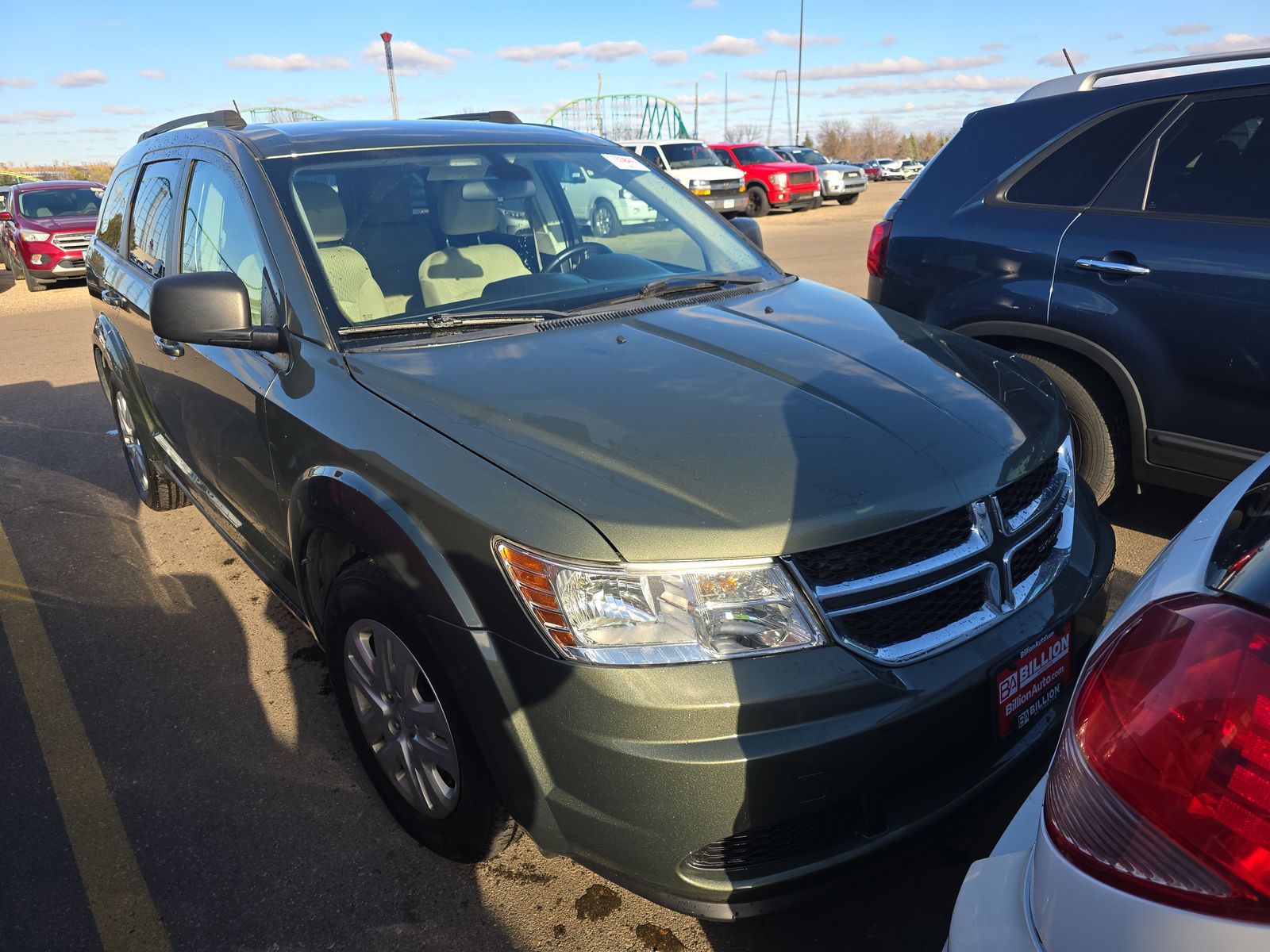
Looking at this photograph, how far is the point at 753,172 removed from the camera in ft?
85.3

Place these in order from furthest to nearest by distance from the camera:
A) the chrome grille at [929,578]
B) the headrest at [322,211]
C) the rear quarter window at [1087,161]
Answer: the rear quarter window at [1087,161], the headrest at [322,211], the chrome grille at [929,578]

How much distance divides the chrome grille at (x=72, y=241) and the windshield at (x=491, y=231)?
14.5 meters

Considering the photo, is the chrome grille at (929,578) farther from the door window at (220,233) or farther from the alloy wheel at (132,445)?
the alloy wheel at (132,445)

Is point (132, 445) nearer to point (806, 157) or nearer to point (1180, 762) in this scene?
point (1180, 762)

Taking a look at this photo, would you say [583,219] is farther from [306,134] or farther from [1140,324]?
[1140,324]

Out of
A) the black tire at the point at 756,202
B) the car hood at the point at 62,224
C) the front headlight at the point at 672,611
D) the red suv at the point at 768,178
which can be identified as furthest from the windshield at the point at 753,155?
the front headlight at the point at 672,611

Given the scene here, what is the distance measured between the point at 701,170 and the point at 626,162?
2067 centimetres

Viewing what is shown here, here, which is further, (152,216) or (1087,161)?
(152,216)

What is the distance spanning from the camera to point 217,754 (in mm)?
3014

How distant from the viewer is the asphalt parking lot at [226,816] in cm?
229

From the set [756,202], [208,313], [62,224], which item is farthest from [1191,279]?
[756,202]

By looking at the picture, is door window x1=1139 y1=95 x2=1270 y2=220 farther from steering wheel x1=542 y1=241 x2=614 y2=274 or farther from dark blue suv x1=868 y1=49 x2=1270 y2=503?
steering wheel x1=542 y1=241 x2=614 y2=274

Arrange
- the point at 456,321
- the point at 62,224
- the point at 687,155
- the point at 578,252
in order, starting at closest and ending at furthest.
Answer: the point at 456,321 < the point at 578,252 < the point at 62,224 < the point at 687,155

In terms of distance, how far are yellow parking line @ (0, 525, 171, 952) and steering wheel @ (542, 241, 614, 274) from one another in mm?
2192
